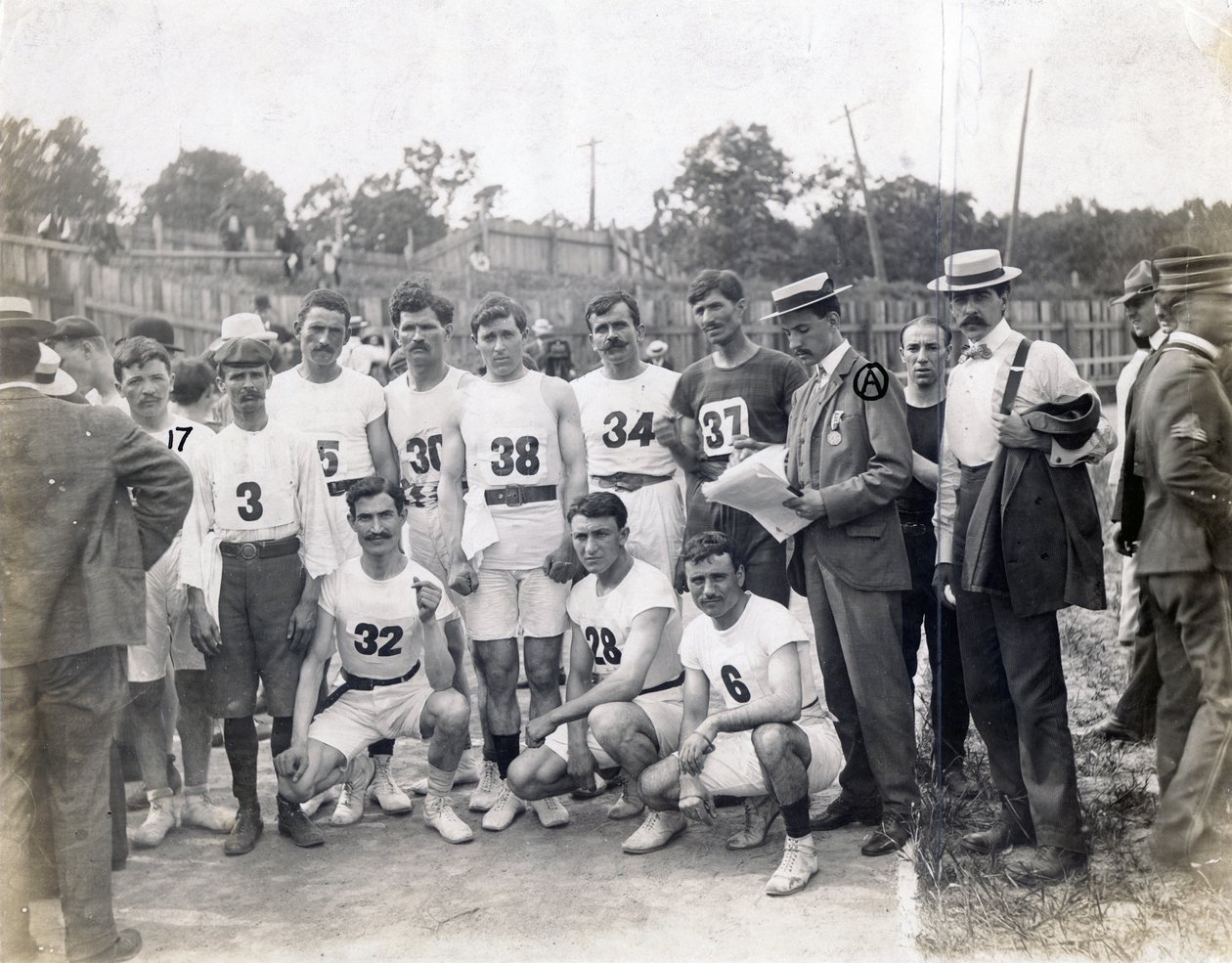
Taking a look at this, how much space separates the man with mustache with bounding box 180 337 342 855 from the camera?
185 inches

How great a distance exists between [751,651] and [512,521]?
4.37 ft

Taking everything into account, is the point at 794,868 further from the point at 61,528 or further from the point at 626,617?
the point at 61,528

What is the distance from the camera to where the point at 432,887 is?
4.25 meters

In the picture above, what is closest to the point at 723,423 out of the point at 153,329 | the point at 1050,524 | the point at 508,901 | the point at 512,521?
the point at 512,521

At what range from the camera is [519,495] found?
5059 mm

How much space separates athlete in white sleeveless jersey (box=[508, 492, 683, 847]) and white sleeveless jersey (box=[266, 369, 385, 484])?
4.13 ft

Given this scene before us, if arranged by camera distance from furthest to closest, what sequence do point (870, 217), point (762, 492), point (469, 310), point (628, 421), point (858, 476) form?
1. point (469, 310)
2. point (870, 217)
3. point (628, 421)
4. point (762, 492)
5. point (858, 476)

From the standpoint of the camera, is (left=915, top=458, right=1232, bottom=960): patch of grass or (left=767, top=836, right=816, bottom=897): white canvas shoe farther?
(left=767, top=836, right=816, bottom=897): white canvas shoe

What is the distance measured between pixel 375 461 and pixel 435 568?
0.62 m

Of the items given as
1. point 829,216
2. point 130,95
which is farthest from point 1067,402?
point 130,95

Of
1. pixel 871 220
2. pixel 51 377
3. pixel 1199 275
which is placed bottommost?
pixel 51 377

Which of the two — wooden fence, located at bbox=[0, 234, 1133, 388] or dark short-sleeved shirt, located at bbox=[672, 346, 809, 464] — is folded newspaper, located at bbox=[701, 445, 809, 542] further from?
wooden fence, located at bbox=[0, 234, 1133, 388]

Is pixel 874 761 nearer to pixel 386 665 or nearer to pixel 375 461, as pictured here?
pixel 386 665

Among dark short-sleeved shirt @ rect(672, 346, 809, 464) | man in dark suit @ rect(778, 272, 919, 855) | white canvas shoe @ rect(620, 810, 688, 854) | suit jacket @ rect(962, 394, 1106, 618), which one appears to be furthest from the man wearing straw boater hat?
white canvas shoe @ rect(620, 810, 688, 854)
